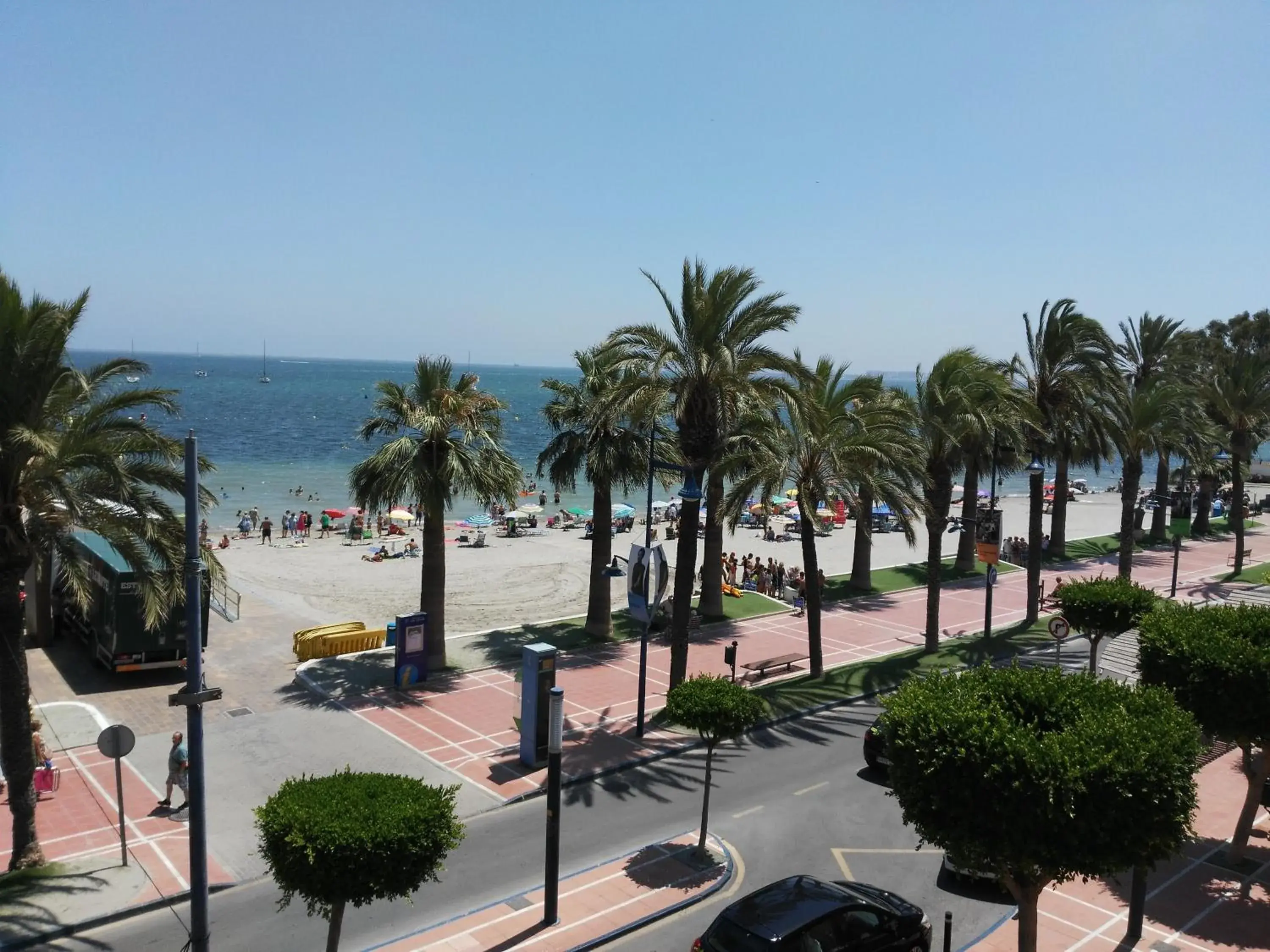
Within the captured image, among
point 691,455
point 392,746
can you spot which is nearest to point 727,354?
point 691,455

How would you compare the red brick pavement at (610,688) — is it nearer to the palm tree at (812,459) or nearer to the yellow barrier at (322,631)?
the yellow barrier at (322,631)

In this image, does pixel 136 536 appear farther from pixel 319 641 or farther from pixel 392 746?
pixel 319 641

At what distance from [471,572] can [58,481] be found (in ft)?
88.1

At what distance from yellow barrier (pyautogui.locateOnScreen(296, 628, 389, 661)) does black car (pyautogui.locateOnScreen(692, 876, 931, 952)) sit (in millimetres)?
16292

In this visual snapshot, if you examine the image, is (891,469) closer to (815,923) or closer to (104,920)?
(815,923)

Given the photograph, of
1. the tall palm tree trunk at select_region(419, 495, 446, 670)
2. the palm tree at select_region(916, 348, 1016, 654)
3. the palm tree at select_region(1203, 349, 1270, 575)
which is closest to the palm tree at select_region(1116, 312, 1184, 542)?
the palm tree at select_region(1203, 349, 1270, 575)

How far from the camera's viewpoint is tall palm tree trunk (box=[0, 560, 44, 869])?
13078mm

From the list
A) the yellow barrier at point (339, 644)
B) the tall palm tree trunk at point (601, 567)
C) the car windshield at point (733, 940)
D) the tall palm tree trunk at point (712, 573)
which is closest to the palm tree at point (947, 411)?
the tall palm tree trunk at point (712, 573)

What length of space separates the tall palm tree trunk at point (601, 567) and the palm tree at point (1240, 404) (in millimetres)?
26779

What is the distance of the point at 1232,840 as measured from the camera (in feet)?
48.4

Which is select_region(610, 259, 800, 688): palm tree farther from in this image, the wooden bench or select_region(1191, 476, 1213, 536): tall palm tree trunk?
select_region(1191, 476, 1213, 536): tall palm tree trunk

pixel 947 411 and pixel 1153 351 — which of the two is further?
pixel 1153 351

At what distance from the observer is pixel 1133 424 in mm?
30953

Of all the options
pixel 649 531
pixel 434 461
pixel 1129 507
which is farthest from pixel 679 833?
pixel 1129 507
